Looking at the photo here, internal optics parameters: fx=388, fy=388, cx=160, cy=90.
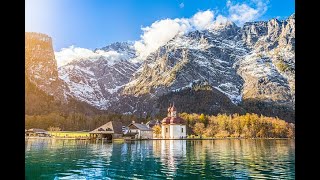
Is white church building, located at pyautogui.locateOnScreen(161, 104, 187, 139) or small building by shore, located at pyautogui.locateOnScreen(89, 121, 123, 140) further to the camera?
white church building, located at pyautogui.locateOnScreen(161, 104, 187, 139)

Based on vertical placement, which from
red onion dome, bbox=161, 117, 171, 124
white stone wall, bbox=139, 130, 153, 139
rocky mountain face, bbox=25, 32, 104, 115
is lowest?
white stone wall, bbox=139, 130, 153, 139

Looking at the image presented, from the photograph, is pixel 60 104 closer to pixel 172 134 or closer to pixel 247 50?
pixel 172 134

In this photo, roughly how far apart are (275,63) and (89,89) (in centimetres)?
2538

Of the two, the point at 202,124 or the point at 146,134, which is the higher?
the point at 202,124

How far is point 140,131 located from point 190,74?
60.7ft

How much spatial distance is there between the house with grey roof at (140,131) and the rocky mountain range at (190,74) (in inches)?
225

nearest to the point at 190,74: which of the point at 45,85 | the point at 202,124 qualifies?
the point at 202,124

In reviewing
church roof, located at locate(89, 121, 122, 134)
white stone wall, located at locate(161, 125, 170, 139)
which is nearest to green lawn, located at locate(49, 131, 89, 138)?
church roof, located at locate(89, 121, 122, 134)

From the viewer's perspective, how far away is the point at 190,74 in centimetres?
4572

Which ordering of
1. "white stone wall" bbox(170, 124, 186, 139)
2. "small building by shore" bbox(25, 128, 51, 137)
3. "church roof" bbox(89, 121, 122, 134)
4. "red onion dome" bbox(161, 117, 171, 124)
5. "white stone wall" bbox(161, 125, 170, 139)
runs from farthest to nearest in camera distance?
"red onion dome" bbox(161, 117, 171, 124) < "white stone wall" bbox(161, 125, 170, 139) < "white stone wall" bbox(170, 124, 186, 139) < "small building by shore" bbox(25, 128, 51, 137) < "church roof" bbox(89, 121, 122, 134)

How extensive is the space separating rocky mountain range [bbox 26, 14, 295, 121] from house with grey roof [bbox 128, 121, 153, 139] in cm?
570

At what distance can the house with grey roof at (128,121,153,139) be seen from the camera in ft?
92.1

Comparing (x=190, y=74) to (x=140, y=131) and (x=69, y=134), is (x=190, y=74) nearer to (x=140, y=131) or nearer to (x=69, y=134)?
(x=140, y=131)

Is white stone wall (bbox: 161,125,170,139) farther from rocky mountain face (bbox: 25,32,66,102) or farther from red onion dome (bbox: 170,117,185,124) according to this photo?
rocky mountain face (bbox: 25,32,66,102)
